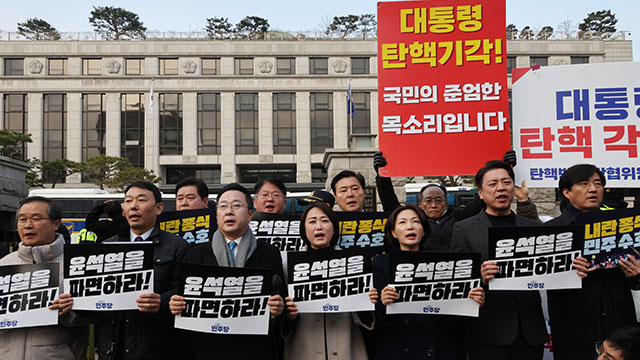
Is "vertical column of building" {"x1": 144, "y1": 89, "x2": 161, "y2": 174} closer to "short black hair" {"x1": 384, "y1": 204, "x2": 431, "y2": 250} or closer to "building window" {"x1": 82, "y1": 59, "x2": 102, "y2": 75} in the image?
"building window" {"x1": 82, "y1": 59, "x2": 102, "y2": 75}

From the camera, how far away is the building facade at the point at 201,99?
136ft

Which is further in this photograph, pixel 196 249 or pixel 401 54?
pixel 401 54

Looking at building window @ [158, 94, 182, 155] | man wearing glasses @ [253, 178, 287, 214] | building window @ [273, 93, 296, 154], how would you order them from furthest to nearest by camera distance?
1. building window @ [273, 93, 296, 154]
2. building window @ [158, 94, 182, 155]
3. man wearing glasses @ [253, 178, 287, 214]

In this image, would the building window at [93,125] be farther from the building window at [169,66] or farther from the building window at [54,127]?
the building window at [169,66]

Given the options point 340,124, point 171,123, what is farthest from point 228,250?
point 171,123

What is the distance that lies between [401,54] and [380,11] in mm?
547

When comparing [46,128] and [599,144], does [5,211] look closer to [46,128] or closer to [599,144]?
[599,144]

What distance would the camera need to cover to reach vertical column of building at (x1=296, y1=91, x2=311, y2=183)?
4138cm

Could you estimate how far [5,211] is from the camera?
1335 cm

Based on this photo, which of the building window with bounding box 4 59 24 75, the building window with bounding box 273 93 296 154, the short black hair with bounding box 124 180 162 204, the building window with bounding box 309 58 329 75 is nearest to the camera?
the short black hair with bounding box 124 180 162 204

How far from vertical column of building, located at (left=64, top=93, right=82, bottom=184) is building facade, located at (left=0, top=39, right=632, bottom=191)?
0.29 feet

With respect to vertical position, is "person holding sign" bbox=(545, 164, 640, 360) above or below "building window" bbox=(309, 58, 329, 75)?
below

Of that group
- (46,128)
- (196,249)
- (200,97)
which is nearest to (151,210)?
(196,249)

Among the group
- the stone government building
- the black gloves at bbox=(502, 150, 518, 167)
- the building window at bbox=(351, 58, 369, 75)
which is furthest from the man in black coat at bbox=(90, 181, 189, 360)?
the building window at bbox=(351, 58, 369, 75)
